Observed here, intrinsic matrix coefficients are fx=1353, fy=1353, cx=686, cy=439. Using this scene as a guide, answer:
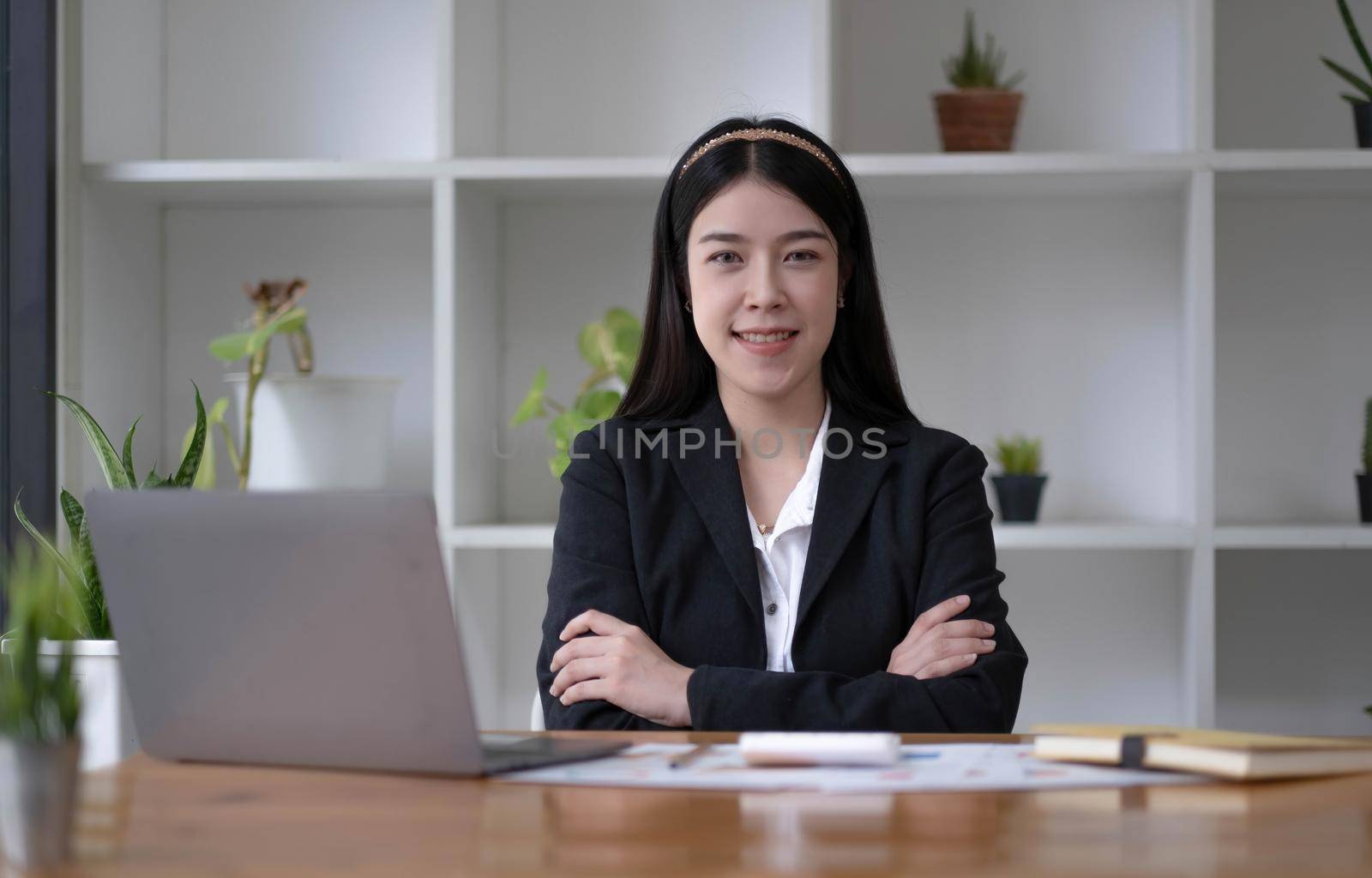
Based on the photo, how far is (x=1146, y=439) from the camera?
2666mm

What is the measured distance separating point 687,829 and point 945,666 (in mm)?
723

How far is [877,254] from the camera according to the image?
8.82ft

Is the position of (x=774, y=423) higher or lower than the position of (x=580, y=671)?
higher

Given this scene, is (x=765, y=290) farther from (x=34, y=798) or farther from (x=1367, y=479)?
(x=1367, y=479)

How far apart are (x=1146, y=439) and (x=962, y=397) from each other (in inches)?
14.5

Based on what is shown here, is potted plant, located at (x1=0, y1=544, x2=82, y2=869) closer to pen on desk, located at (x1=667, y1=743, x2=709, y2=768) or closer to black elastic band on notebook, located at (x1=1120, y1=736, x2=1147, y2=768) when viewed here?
pen on desk, located at (x1=667, y1=743, x2=709, y2=768)

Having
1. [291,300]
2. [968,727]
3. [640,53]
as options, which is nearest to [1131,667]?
[968,727]

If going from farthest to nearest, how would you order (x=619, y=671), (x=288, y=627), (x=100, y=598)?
(x=100, y=598) < (x=619, y=671) < (x=288, y=627)

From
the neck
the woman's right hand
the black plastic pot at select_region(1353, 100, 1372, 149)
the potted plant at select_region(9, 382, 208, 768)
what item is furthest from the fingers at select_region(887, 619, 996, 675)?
the black plastic pot at select_region(1353, 100, 1372, 149)

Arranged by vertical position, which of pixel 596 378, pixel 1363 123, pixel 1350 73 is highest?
pixel 1350 73

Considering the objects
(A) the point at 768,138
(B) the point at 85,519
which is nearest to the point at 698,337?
(A) the point at 768,138

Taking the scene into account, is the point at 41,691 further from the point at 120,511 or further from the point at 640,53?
the point at 640,53

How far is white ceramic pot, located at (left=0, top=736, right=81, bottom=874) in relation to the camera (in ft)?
2.37

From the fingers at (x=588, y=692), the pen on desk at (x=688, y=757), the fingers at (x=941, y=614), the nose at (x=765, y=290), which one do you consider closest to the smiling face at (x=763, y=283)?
the nose at (x=765, y=290)
